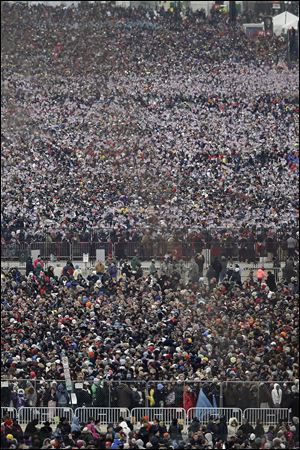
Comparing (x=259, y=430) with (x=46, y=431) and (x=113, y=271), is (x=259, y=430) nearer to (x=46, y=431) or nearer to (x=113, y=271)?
(x=46, y=431)

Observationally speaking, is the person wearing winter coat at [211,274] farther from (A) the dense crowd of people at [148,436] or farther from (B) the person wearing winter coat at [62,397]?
(A) the dense crowd of people at [148,436]

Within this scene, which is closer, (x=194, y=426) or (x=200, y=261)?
(x=194, y=426)

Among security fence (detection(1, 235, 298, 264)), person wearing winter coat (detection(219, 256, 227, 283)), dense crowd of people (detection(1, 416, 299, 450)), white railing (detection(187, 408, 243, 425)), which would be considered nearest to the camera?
dense crowd of people (detection(1, 416, 299, 450))

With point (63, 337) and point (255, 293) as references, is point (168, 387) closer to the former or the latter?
point (63, 337)

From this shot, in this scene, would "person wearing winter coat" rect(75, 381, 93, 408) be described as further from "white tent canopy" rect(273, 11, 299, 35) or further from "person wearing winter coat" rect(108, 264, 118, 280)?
"white tent canopy" rect(273, 11, 299, 35)

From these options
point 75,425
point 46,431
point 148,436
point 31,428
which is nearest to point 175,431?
point 148,436

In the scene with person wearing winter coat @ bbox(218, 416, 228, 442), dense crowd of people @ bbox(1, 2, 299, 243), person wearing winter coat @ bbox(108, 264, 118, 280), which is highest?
dense crowd of people @ bbox(1, 2, 299, 243)

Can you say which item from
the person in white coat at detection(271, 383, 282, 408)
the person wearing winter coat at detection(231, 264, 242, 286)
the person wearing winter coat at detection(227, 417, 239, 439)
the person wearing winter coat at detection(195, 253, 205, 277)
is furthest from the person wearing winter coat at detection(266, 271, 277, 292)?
the person wearing winter coat at detection(227, 417, 239, 439)
